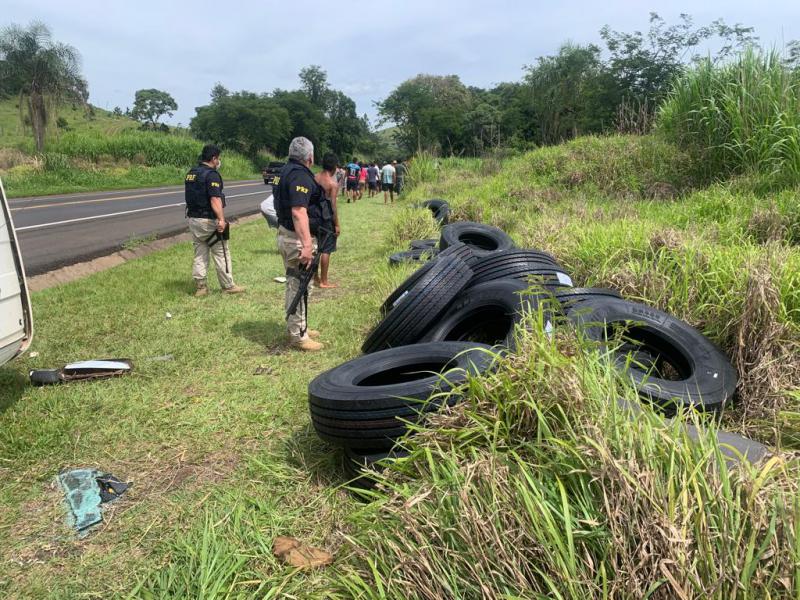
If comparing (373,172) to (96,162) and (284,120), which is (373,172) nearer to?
(96,162)

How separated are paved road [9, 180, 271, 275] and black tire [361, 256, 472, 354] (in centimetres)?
673

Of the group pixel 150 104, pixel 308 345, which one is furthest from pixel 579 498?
pixel 150 104

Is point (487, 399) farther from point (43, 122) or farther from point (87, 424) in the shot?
point (43, 122)

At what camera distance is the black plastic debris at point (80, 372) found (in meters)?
4.04

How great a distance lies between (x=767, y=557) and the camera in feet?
4.83

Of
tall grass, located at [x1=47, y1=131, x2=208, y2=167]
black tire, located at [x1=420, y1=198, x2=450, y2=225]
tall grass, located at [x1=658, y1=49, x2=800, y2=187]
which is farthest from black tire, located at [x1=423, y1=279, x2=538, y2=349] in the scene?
tall grass, located at [x1=47, y1=131, x2=208, y2=167]

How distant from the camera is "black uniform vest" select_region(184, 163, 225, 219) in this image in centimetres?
660

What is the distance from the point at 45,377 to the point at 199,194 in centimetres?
325

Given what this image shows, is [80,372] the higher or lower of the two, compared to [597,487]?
lower

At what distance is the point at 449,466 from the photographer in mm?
2062

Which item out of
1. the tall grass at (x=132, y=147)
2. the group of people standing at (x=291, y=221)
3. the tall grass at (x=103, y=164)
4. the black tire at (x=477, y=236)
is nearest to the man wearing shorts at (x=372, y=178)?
the tall grass at (x=103, y=164)

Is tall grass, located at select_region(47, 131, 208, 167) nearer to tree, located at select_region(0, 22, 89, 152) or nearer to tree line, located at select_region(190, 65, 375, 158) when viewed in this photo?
tree, located at select_region(0, 22, 89, 152)

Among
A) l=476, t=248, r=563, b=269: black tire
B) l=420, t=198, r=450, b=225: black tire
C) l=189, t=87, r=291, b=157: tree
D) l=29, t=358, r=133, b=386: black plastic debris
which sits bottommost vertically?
l=29, t=358, r=133, b=386: black plastic debris

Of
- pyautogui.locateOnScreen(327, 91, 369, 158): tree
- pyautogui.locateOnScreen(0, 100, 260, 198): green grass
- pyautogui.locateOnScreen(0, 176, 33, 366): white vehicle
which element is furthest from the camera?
pyautogui.locateOnScreen(327, 91, 369, 158): tree
